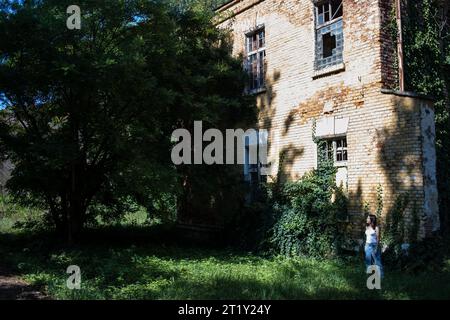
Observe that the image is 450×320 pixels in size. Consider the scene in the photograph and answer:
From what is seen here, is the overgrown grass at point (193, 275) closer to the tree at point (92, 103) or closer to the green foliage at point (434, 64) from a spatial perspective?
the tree at point (92, 103)

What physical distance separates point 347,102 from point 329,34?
84.5 inches

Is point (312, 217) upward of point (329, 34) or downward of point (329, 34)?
downward

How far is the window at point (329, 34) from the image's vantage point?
11.1 metres

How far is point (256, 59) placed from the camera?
14008mm

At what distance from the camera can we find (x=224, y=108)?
43.6 feet

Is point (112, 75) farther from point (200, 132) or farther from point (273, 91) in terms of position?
point (273, 91)

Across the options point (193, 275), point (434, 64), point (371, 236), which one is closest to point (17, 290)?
point (193, 275)

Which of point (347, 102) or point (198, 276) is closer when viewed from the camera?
point (198, 276)

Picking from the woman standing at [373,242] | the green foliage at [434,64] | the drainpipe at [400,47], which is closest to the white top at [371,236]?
the woman standing at [373,242]

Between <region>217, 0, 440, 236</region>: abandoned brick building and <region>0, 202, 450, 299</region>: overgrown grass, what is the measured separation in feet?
6.52

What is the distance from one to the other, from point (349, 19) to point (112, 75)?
6063 mm

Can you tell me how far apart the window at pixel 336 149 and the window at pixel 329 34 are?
2052mm

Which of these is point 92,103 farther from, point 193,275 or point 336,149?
point 336,149
